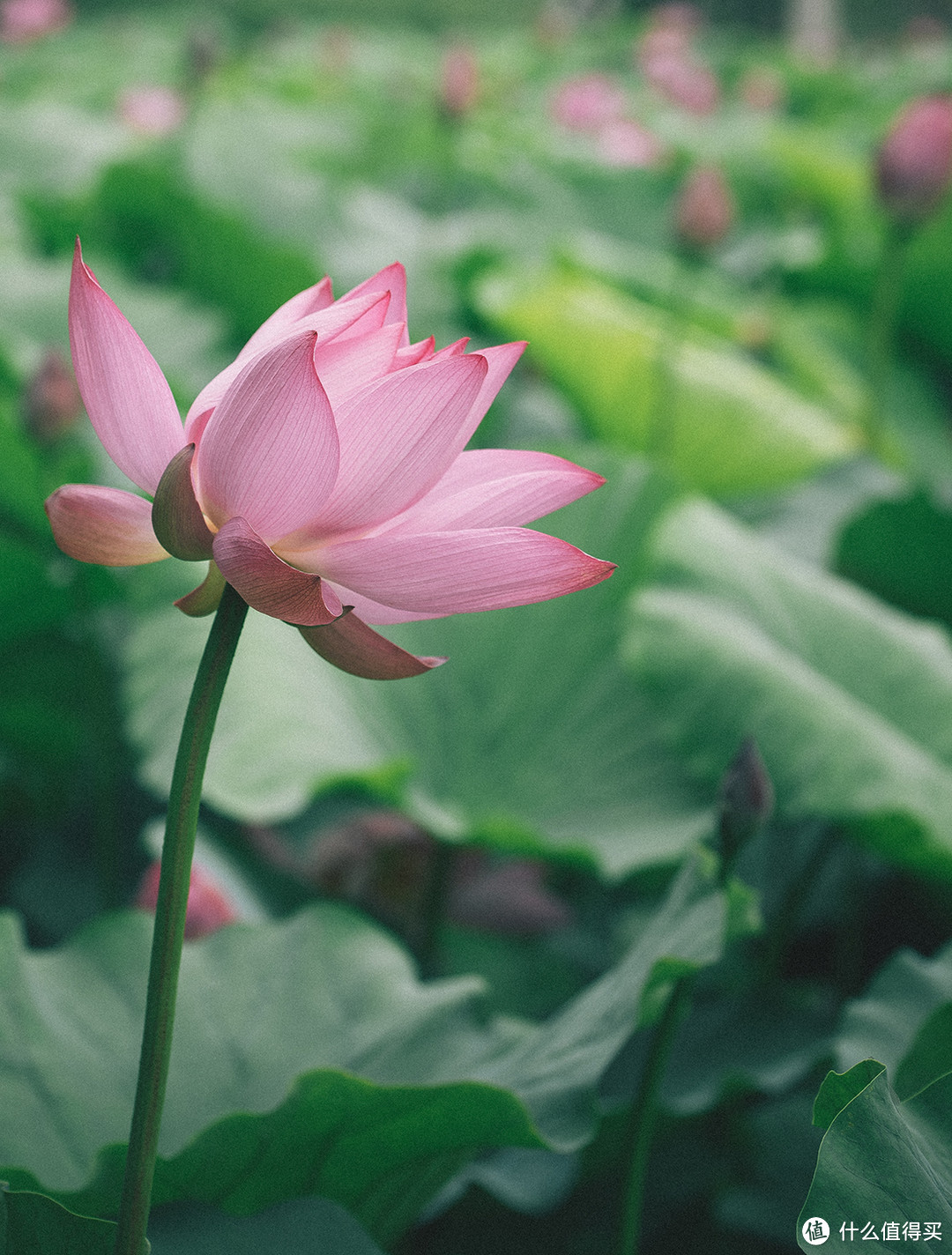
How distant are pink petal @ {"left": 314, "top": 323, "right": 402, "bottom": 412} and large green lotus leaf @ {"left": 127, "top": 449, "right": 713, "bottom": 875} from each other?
0.43m

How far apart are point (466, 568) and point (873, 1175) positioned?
0.86 ft

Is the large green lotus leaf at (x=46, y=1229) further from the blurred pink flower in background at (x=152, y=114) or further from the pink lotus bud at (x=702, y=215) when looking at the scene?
the blurred pink flower in background at (x=152, y=114)

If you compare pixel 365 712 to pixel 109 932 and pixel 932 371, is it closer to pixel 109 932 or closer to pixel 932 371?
pixel 109 932

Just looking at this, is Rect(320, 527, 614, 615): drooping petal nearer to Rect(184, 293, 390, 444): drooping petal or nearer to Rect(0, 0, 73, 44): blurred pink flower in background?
Rect(184, 293, 390, 444): drooping petal

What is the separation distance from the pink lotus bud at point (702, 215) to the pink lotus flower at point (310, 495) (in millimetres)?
1225

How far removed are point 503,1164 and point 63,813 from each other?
2.01ft

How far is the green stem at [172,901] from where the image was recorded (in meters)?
0.33

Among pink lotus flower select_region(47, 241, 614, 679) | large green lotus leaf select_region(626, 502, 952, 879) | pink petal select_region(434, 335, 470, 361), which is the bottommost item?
large green lotus leaf select_region(626, 502, 952, 879)

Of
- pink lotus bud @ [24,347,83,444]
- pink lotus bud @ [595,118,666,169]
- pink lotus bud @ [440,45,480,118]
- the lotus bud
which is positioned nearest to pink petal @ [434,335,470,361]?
the lotus bud

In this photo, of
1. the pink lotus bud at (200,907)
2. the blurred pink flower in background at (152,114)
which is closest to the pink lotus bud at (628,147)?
the blurred pink flower in background at (152,114)

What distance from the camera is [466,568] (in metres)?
0.34

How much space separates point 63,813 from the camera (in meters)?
1.10

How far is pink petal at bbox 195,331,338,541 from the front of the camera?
0.33 meters

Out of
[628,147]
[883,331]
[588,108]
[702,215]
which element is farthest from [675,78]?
[702,215]
